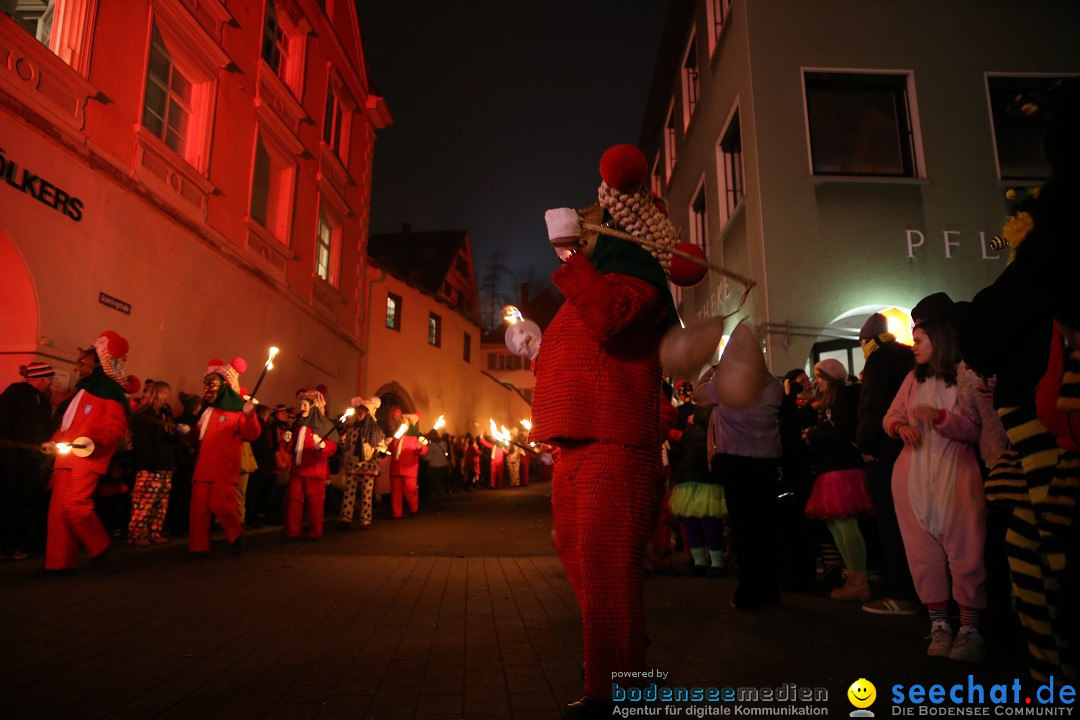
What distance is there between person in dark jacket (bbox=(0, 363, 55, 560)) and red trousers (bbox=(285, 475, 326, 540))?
9.48 feet

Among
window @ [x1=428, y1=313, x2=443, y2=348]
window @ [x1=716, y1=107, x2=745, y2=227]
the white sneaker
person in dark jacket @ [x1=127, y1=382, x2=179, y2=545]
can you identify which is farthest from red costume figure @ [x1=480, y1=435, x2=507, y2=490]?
the white sneaker

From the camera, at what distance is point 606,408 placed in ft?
8.00

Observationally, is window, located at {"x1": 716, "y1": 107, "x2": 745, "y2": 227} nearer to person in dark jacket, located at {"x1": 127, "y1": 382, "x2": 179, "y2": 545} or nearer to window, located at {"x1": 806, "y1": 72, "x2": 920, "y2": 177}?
window, located at {"x1": 806, "y1": 72, "x2": 920, "y2": 177}

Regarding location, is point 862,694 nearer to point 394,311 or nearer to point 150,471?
point 150,471

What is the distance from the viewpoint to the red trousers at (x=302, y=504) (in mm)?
9242

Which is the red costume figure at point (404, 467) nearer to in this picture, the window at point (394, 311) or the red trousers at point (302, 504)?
the red trousers at point (302, 504)

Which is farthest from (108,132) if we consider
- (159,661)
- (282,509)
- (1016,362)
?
(1016,362)

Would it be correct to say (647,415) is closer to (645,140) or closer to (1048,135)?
(1048,135)

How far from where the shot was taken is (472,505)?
1777cm

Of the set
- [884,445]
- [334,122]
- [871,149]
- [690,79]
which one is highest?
[334,122]

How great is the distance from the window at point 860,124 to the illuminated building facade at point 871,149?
0.9 inches

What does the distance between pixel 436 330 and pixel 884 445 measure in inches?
1042

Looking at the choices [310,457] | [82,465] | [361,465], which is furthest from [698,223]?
[82,465]

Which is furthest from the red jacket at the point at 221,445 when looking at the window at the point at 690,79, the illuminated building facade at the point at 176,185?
the window at the point at 690,79
